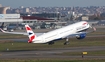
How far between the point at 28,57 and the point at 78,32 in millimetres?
27898

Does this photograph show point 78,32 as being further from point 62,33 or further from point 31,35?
point 31,35

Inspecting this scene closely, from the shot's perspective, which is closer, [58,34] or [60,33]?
[58,34]

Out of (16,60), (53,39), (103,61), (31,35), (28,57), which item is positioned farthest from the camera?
(53,39)

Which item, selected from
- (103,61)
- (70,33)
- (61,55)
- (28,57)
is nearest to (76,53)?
(61,55)

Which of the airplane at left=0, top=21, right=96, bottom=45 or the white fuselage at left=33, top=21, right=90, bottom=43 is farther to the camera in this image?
the white fuselage at left=33, top=21, right=90, bottom=43

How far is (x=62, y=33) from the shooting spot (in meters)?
80.1

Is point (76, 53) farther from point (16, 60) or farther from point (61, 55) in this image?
point (16, 60)

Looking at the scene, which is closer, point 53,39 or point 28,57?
point 28,57

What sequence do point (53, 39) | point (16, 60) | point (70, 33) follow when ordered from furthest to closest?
point (70, 33), point (53, 39), point (16, 60)

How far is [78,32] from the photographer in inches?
3371

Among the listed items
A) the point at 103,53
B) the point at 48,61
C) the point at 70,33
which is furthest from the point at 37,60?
the point at 70,33

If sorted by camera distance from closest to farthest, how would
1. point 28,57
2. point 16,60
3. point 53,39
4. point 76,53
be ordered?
point 16,60 < point 28,57 < point 76,53 < point 53,39

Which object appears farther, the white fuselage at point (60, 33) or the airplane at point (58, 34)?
the white fuselage at point (60, 33)

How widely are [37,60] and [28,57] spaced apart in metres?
5.10
